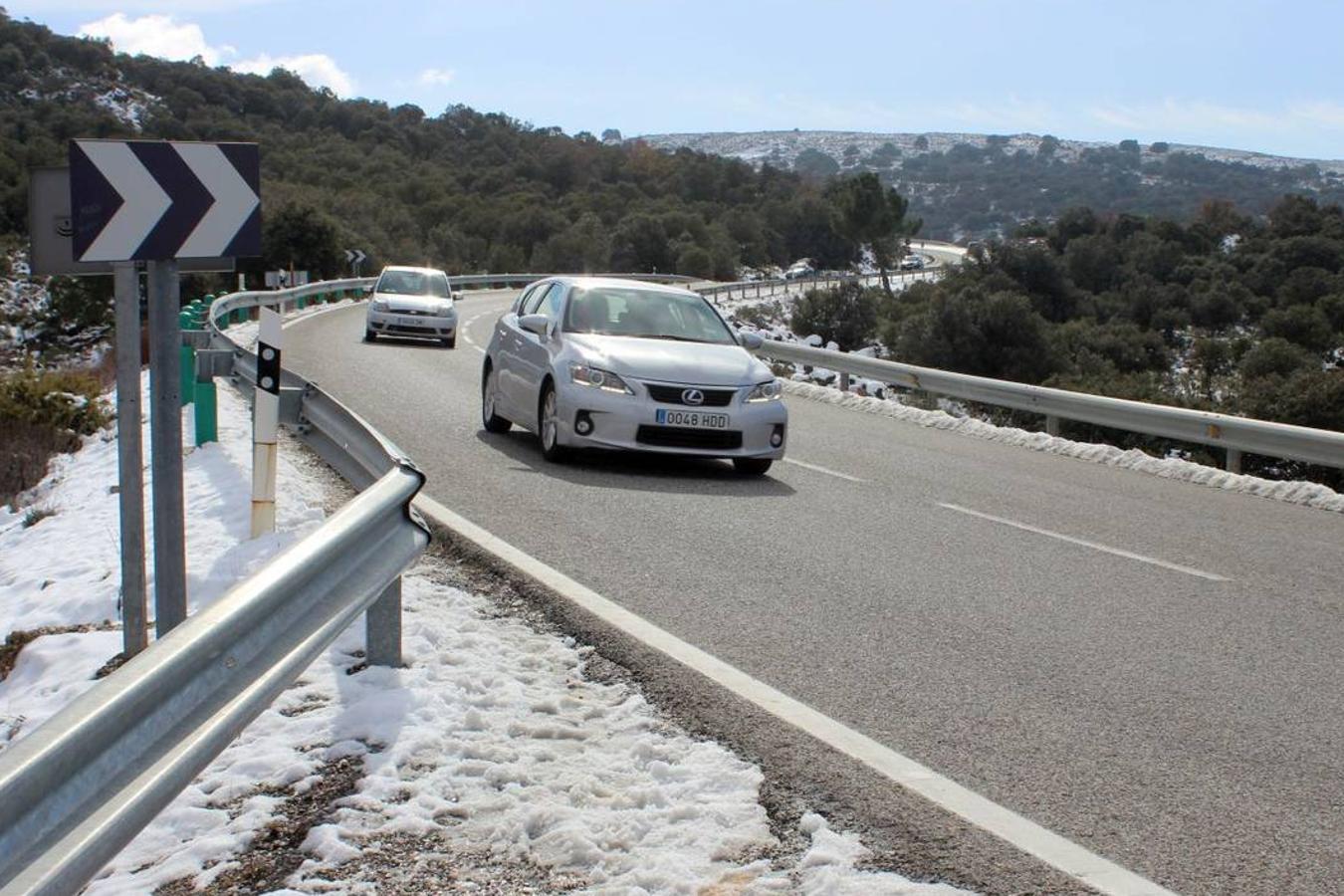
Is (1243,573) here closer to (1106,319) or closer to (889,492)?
(889,492)

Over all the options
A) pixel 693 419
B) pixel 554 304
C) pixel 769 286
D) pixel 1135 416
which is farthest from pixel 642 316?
pixel 769 286

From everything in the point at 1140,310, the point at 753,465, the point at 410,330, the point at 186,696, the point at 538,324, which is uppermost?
the point at 538,324

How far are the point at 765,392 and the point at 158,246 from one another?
7.12m

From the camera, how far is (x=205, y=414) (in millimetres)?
12414

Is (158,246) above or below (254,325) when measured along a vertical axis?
above

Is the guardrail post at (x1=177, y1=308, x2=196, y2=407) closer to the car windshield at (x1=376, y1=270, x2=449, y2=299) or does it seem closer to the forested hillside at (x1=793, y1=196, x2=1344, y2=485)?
the car windshield at (x1=376, y1=270, x2=449, y2=299)

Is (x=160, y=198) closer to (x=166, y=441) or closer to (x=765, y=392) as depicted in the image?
(x=166, y=441)

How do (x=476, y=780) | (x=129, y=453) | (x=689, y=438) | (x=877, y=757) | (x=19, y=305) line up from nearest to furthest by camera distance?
(x=476, y=780) < (x=877, y=757) < (x=129, y=453) < (x=689, y=438) < (x=19, y=305)

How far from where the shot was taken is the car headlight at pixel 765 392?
1220cm

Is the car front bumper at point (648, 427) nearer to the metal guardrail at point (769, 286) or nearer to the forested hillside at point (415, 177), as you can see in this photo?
the forested hillside at point (415, 177)

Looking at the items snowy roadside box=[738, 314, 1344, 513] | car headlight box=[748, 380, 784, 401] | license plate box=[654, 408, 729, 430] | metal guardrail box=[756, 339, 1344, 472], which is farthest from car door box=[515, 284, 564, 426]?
metal guardrail box=[756, 339, 1344, 472]

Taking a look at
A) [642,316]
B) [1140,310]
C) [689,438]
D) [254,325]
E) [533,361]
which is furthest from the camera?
[1140,310]

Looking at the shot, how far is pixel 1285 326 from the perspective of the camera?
186ft

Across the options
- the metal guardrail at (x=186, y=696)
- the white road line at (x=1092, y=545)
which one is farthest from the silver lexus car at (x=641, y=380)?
the metal guardrail at (x=186, y=696)
